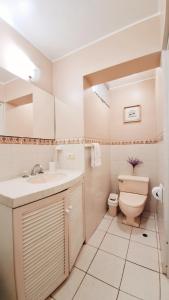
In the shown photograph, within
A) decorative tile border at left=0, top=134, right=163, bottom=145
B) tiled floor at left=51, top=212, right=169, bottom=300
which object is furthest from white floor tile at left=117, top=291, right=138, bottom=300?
decorative tile border at left=0, top=134, right=163, bottom=145

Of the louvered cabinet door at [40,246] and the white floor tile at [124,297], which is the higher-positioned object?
the louvered cabinet door at [40,246]

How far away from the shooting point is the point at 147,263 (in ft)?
4.08

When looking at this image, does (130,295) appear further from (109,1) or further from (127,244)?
(109,1)

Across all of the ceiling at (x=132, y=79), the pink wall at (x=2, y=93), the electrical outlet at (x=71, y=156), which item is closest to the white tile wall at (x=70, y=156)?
the electrical outlet at (x=71, y=156)

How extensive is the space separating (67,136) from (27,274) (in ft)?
4.10

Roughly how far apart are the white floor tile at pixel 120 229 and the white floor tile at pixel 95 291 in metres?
0.66

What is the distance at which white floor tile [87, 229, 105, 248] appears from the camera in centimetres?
151

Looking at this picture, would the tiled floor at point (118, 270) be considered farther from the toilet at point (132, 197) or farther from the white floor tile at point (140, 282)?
the toilet at point (132, 197)

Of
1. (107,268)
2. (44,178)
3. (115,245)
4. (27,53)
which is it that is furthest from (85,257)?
(27,53)

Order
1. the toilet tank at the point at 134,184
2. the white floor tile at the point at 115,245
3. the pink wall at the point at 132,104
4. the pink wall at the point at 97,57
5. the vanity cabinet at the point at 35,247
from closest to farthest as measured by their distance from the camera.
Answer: the vanity cabinet at the point at 35,247 → the pink wall at the point at 97,57 → the white floor tile at the point at 115,245 → the toilet tank at the point at 134,184 → the pink wall at the point at 132,104

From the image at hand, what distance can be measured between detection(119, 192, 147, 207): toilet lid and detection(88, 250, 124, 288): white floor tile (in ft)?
2.09

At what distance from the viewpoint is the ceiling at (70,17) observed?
110 centimetres

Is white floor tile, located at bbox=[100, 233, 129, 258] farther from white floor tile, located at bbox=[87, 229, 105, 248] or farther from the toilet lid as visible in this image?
the toilet lid

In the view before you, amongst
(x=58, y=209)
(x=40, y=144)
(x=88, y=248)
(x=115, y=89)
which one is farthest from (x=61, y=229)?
(x=115, y=89)
